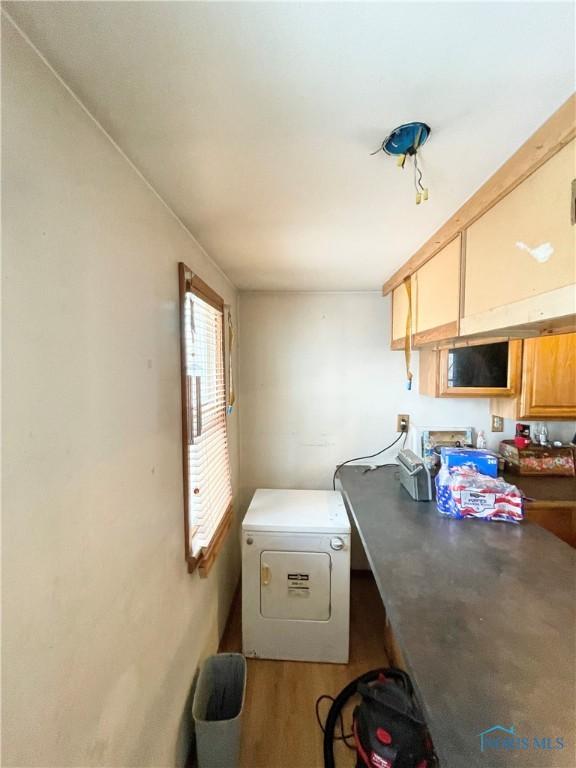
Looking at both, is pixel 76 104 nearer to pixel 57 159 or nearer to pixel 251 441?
pixel 57 159

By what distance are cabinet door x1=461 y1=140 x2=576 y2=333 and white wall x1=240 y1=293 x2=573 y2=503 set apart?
1.33 meters

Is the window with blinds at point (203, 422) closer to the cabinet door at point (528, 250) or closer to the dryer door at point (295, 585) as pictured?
the dryer door at point (295, 585)

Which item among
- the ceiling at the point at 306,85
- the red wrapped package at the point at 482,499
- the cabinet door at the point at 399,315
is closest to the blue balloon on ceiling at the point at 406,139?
the ceiling at the point at 306,85

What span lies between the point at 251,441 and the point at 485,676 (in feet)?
6.37

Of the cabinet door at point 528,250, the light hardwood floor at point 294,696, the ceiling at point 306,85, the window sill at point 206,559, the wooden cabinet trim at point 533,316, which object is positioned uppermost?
the ceiling at point 306,85

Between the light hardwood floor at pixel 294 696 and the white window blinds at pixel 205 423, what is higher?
the white window blinds at pixel 205 423

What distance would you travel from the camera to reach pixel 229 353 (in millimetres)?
2068

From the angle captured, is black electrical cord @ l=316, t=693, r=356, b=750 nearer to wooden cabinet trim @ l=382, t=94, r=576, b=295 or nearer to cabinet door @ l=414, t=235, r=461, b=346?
cabinet door @ l=414, t=235, r=461, b=346

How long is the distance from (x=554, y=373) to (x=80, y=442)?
247 cm

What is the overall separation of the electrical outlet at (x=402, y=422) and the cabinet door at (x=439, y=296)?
2.83 feet

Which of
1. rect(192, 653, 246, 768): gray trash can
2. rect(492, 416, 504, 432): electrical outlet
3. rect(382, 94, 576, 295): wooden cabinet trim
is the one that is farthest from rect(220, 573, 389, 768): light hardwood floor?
rect(382, 94, 576, 295): wooden cabinet trim

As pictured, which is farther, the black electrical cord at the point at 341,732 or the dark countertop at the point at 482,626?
the black electrical cord at the point at 341,732

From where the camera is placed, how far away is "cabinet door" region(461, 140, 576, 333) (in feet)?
2.44

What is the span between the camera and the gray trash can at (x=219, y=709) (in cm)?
123
